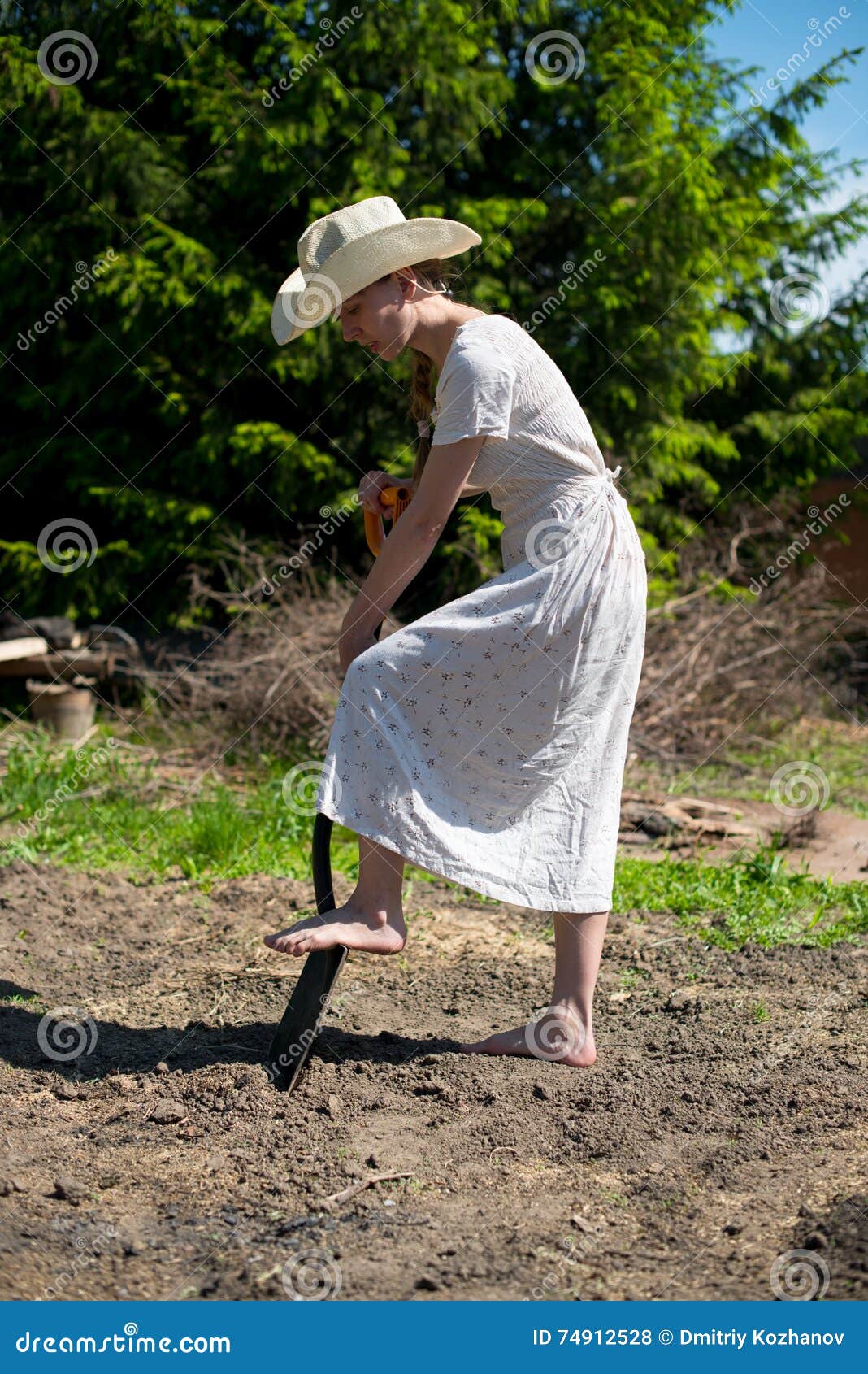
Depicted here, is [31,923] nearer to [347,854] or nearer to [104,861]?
[104,861]

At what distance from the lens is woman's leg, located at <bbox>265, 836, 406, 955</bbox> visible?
269cm

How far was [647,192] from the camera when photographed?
7410mm

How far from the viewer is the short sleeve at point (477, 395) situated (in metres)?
2.55

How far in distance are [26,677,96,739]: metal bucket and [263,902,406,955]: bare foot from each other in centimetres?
471

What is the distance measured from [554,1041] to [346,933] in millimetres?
584

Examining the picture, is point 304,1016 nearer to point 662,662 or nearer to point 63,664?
point 662,662

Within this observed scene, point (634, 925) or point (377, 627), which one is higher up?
point (377, 627)

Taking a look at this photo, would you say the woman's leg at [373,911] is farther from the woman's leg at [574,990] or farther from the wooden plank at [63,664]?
the wooden plank at [63,664]

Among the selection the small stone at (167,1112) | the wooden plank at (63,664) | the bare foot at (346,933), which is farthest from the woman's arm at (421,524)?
the wooden plank at (63,664)

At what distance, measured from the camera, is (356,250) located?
2662 millimetres

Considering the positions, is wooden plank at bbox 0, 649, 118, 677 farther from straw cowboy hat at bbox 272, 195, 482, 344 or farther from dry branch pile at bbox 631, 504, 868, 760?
straw cowboy hat at bbox 272, 195, 482, 344

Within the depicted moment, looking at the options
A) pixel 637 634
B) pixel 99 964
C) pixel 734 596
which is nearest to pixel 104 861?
pixel 99 964

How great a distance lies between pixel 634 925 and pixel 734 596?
164 inches

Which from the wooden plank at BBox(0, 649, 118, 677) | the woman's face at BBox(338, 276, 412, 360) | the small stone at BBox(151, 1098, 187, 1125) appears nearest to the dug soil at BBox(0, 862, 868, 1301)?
the small stone at BBox(151, 1098, 187, 1125)
